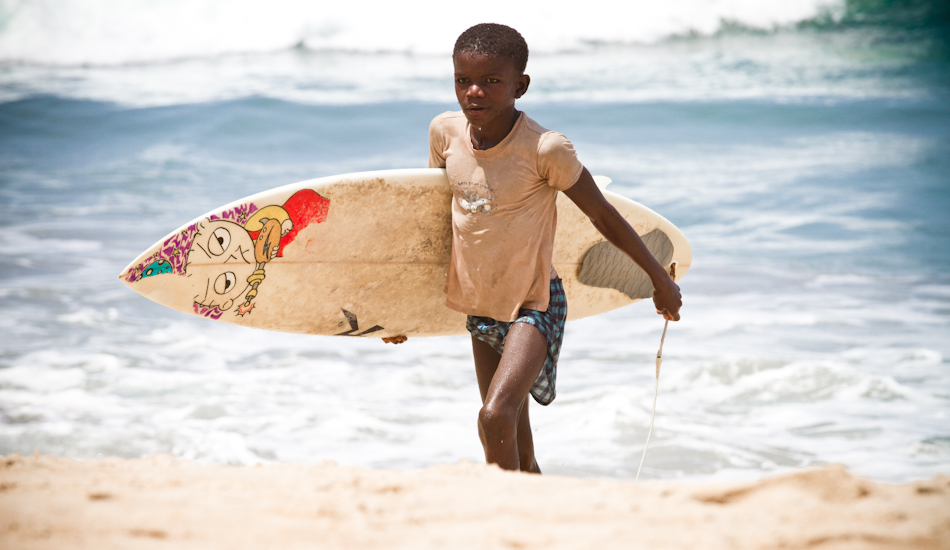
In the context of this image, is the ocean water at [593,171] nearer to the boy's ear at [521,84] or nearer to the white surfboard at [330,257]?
the white surfboard at [330,257]

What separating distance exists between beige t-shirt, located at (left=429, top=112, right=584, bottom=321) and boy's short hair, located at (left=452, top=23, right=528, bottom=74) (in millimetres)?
192

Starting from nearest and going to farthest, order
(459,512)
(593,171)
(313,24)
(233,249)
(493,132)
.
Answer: (459,512)
(493,132)
(233,249)
(593,171)
(313,24)

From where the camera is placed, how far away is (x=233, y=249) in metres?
2.87

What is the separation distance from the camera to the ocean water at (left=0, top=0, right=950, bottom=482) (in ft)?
14.3

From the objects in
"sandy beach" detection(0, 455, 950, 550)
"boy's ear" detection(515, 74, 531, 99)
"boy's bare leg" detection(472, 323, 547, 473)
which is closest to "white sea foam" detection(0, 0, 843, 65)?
→ "boy's ear" detection(515, 74, 531, 99)

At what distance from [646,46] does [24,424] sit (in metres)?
16.8

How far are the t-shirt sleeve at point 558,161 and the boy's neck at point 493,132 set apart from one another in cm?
11

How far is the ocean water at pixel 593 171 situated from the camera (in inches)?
171

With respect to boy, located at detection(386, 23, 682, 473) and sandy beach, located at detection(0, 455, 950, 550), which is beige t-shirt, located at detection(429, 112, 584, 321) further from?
sandy beach, located at detection(0, 455, 950, 550)

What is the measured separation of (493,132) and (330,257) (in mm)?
982

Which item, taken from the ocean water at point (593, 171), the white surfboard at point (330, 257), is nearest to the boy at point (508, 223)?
the white surfboard at point (330, 257)

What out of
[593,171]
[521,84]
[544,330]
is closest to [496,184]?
[521,84]

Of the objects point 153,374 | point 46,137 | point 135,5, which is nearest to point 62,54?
point 135,5

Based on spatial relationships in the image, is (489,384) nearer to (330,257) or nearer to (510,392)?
(510,392)
